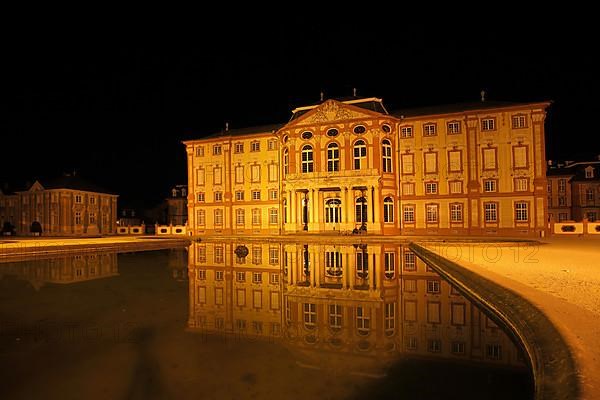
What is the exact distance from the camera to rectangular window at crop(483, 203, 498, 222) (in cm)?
3781

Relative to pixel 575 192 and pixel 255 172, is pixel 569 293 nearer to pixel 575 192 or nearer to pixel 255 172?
pixel 255 172

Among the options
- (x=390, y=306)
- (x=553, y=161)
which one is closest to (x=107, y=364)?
(x=390, y=306)

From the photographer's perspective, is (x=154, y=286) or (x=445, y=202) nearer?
(x=154, y=286)

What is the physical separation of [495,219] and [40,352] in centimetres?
3743

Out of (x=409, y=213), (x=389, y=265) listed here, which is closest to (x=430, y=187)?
(x=409, y=213)

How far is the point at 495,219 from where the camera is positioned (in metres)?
37.7

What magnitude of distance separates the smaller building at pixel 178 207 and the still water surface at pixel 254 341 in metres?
53.3

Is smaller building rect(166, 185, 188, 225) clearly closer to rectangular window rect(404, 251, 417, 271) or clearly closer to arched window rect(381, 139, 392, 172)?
arched window rect(381, 139, 392, 172)

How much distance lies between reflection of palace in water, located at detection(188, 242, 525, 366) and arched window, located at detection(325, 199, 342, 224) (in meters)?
25.8

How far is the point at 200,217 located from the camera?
49469 millimetres

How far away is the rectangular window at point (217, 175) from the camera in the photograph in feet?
159

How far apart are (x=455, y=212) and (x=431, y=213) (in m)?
2.07

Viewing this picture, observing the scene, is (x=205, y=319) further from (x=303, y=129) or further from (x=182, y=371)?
(x=303, y=129)

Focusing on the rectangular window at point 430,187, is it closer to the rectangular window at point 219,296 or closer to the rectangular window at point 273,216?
the rectangular window at point 273,216
